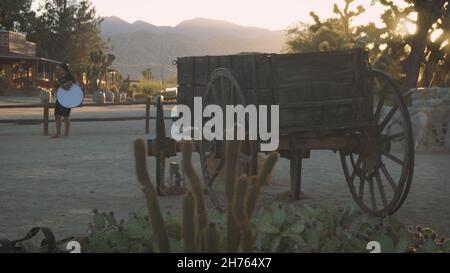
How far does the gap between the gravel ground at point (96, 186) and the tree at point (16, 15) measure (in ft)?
153

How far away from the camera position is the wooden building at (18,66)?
153 ft

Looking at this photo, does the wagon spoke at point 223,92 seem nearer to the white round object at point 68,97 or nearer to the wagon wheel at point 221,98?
the wagon wheel at point 221,98

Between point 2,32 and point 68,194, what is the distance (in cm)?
4382

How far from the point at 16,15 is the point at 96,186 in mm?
53690

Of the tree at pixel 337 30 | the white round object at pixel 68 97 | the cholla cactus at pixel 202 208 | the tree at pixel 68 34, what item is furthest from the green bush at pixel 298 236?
the tree at pixel 68 34

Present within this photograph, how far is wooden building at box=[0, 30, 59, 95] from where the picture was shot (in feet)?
153

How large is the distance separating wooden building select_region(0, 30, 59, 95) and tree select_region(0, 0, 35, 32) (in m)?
6.46

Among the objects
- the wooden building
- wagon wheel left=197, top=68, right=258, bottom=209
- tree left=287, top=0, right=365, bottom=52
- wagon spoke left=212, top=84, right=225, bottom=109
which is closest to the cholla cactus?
wagon wheel left=197, top=68, right=258, bottom=209

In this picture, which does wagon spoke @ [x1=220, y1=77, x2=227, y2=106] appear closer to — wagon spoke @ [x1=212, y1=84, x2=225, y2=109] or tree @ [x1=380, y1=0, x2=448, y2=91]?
wagon spoke @ [x1=212, y1=84, x2=225, y2=109]

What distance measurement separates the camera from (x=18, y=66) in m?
49.1

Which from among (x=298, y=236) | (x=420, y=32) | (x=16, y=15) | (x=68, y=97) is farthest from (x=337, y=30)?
(x=16, y=15)
